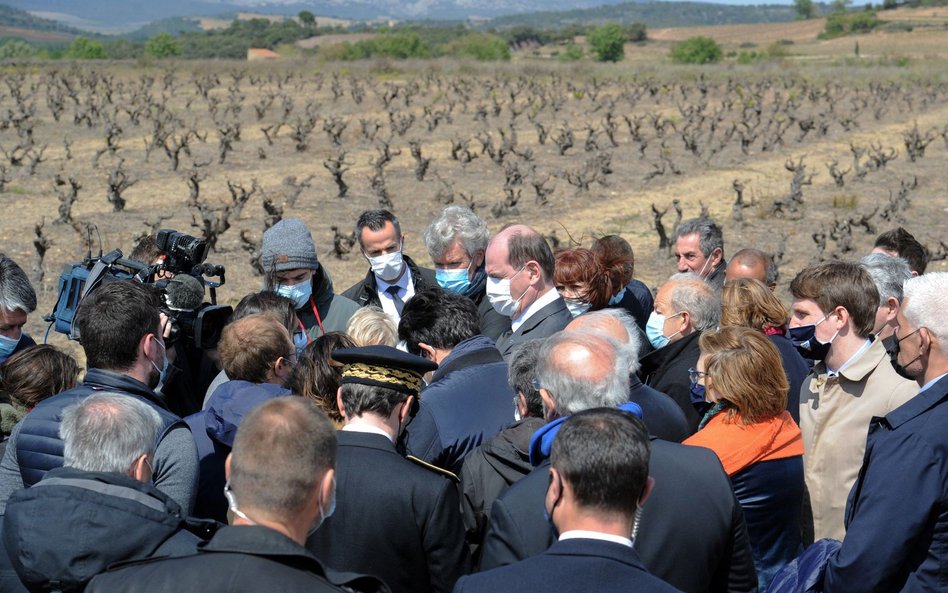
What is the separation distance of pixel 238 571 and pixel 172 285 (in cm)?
226

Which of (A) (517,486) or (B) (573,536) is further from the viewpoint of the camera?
(A) (517,486)

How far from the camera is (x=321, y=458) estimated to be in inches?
84.7

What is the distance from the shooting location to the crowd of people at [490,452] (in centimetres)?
214

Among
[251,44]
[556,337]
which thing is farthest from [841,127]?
[251,44]

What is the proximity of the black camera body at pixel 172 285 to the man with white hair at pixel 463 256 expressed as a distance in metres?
1.11

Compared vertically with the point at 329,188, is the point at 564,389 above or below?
above

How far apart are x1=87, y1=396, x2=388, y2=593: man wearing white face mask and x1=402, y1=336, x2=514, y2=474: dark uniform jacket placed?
3.53ft

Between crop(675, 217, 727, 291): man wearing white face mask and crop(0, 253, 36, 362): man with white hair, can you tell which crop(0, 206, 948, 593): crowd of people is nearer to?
crop(0, 253, 36, 362): man with white hair

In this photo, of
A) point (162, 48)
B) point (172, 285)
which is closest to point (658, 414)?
point (172, 285)

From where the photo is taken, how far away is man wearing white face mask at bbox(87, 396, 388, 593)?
1.97 meters

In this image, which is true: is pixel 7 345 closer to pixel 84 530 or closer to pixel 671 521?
pixel 84 530

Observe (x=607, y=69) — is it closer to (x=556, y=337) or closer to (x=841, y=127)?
(x=841, y=127)

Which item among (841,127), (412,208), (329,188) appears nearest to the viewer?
(412,208)

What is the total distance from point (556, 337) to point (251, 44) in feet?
299
